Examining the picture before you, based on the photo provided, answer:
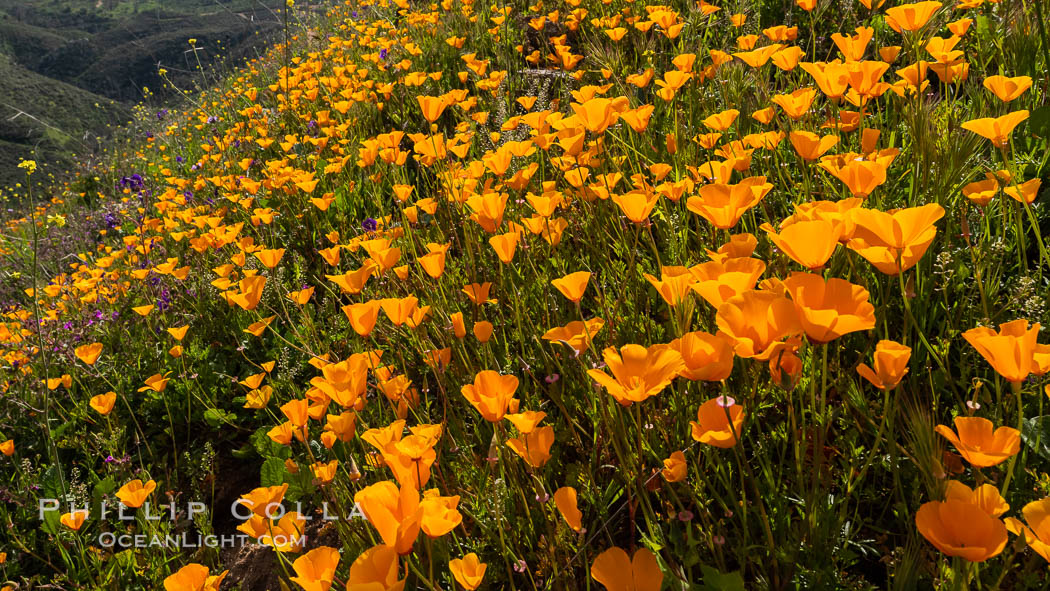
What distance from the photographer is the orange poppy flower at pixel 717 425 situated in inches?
39.4

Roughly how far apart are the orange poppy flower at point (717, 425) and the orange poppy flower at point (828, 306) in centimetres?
19

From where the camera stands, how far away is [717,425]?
1099 mm

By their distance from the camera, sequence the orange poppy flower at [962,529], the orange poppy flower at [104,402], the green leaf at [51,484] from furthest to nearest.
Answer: the green leaf at [51,484]
the orange poppy flower at [104,402]
the orange poppy flower at [962,529]

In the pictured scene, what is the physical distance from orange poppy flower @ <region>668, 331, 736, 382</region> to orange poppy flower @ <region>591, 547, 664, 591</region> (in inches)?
12.2

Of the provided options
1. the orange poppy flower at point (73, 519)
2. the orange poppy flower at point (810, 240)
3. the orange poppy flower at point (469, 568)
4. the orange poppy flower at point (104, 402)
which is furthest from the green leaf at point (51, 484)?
the orange poppy flower at point (810, 240)

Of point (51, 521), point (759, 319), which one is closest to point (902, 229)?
point (759, 319)

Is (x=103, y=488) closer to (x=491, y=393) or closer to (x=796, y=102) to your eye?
(x=491, y=393)

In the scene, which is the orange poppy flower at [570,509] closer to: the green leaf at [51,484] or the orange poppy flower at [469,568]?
the orange poppy flower at [469,568]

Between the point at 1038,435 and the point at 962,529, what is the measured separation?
0.48m

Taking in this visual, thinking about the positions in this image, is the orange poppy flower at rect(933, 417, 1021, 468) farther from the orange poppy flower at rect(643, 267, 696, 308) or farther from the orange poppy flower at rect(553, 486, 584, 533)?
the orange poppy flower at rect(553, 486, 584, 533)

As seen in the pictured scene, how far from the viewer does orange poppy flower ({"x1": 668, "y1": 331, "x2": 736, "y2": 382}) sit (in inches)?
38.5

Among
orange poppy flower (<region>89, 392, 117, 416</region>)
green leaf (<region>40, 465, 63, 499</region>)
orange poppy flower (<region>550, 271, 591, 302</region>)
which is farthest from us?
green leaf (<region>40, 465, 63, 499</region>)

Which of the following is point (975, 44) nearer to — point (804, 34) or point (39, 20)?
point (804, 34)

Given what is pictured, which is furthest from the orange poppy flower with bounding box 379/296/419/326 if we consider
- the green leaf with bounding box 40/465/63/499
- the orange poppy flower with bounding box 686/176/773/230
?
the green leaf with bounding box 40/465/63/499
